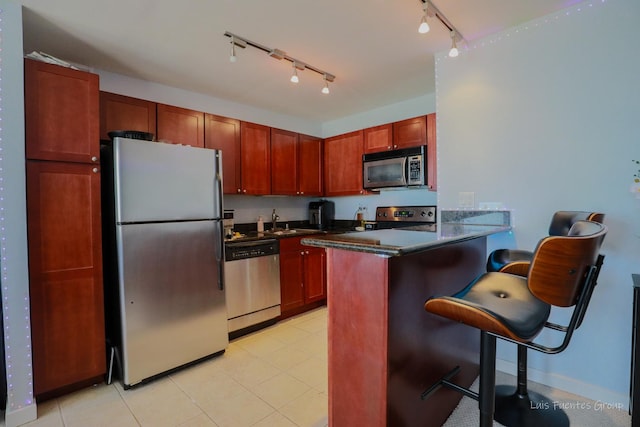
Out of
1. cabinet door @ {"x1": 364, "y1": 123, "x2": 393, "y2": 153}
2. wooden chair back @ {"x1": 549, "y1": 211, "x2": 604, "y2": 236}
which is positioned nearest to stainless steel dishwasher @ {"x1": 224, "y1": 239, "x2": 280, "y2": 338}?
cabinet door @ {"x1": 364, "y1": 123, "x2": 393, "y2": 153}

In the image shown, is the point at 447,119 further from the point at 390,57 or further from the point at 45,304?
the point at 45,304

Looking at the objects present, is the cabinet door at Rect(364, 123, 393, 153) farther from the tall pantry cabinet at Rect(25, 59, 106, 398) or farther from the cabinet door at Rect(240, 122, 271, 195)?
the tall pantry cabinet at Rect(25, 59, 106, 398)

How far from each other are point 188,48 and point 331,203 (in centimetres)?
259

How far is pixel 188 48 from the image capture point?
225 centimetres

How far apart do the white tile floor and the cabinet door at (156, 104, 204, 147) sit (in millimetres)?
2003

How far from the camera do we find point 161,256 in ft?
7.18

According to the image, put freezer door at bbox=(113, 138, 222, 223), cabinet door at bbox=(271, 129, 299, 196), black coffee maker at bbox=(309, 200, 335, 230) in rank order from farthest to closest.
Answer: black coffee maker at bbox=(309, 200, 335, 230)
cabinet door at bbox=(271, 129, 299, 196)
freezer door at bbox=(113, 138, 222, 223)

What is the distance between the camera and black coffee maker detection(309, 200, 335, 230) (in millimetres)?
4152

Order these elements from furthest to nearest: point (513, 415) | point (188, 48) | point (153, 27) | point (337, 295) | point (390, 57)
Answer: point (390, 57), point (188, 48), point (153, 27), point (513, 415), point (337, 295)

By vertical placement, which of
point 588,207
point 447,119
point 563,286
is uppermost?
point 447,119

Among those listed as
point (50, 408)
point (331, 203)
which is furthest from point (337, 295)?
point (331, 203)

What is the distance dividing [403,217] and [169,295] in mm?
2476

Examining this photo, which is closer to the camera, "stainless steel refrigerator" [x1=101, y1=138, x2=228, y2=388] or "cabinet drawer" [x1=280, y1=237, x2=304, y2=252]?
"stainless steel refrigerator" [x1=101, y1=138, x2=228, y2=388]

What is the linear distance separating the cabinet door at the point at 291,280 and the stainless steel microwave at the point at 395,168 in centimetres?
119
